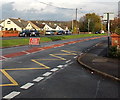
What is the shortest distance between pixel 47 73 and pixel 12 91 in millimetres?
3122

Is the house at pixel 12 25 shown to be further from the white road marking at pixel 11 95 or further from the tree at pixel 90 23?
the white road marking at pixel 11 95

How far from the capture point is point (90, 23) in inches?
3861

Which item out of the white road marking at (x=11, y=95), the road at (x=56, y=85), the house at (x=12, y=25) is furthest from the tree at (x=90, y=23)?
the white road marking at (x=11, y=95)

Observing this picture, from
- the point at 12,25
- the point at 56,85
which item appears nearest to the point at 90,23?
the point at 12,25

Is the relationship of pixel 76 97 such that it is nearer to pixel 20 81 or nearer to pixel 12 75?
pixel 20 81

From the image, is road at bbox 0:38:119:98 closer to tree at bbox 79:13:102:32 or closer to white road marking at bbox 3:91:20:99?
white road marking at bbox 3:91:20:99

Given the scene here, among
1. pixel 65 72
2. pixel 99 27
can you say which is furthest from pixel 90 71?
pixel 99 27

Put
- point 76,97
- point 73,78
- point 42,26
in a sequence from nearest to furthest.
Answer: point 76,97 → point 73,78 → point 42,26

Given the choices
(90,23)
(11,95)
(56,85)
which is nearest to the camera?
(11,95)

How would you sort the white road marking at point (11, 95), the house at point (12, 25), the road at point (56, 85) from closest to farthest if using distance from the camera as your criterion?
the white road marking at point (11, 95)
the road at point (56, 85)
the house at point (12, 25)

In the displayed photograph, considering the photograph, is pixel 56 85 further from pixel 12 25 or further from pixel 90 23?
pixel 90 23

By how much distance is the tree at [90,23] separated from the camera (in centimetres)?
9925

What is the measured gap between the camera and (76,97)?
6238 mm

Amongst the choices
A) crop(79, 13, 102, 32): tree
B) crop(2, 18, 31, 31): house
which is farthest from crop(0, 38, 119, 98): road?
crop(79, 13, 102, 32): tree
